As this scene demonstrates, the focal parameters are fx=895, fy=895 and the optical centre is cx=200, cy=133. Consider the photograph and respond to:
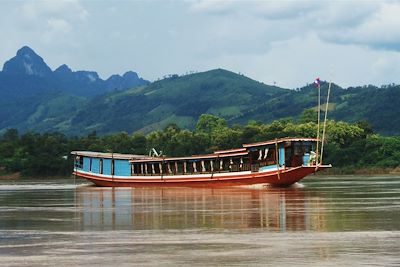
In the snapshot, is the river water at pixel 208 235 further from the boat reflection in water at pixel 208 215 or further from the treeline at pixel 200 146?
the treeline at pixel 200 146

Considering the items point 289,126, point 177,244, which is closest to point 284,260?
point 177,244

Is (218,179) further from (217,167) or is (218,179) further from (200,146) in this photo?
(200,146)

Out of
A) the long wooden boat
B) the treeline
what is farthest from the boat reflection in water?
the treeline

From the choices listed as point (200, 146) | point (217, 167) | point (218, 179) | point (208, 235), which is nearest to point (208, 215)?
point (208, 235)

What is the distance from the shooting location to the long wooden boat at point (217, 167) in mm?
66938

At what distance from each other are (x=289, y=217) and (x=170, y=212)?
23.2 feet

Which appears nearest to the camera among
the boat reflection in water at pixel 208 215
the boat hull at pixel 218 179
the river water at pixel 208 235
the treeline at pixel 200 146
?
the river water at pixel 208 235

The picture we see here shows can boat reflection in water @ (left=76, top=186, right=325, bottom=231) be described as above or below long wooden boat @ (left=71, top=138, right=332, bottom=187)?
below

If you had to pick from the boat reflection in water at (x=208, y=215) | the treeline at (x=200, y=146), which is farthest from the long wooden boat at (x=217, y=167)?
the treeline at (x=200, y=146)

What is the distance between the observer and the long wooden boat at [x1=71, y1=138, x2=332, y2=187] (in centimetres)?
6694

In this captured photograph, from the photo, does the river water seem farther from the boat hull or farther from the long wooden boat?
the long wooden boat

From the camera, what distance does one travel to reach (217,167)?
74000 mm

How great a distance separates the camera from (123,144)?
140 meters

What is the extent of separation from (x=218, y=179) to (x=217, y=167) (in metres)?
2.36
